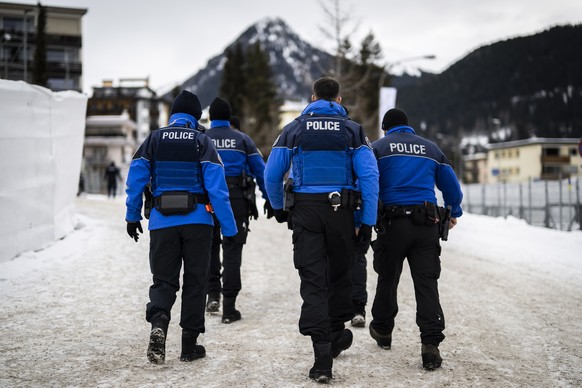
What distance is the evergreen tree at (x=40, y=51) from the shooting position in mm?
54531

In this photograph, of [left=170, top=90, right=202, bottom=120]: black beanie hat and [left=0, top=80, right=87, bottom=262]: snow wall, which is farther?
[left=0, top=80, right=87, bottom=262]: snow wall

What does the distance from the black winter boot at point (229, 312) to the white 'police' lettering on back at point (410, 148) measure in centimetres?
257

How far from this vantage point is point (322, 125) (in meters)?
4.64

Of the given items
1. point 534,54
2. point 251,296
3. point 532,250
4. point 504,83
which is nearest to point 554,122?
point 534,54

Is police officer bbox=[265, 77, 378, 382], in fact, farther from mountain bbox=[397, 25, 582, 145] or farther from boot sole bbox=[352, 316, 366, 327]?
mountain bbox=[397, 25, 582, 145]

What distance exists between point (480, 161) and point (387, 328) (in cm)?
14502

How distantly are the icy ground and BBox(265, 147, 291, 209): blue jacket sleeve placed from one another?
4.49 feet

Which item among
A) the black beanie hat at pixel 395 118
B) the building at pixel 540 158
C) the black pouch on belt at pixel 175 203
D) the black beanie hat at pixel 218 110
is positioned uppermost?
the building at pixel 540 158

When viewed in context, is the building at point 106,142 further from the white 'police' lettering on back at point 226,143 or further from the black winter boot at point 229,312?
the black winter boot at point 229,312

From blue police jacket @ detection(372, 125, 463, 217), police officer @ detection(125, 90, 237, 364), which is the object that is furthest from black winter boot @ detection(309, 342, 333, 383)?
blue police jacket @ detection(372, 125, 463, 217)

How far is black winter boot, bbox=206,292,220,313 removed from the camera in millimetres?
6763

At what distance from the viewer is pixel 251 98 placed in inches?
2564

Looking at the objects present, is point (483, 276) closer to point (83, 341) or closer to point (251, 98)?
point (83, 341)

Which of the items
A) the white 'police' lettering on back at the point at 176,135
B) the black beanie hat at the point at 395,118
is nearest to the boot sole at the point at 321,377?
the white 'police' lettering on back at the point at 176,135
